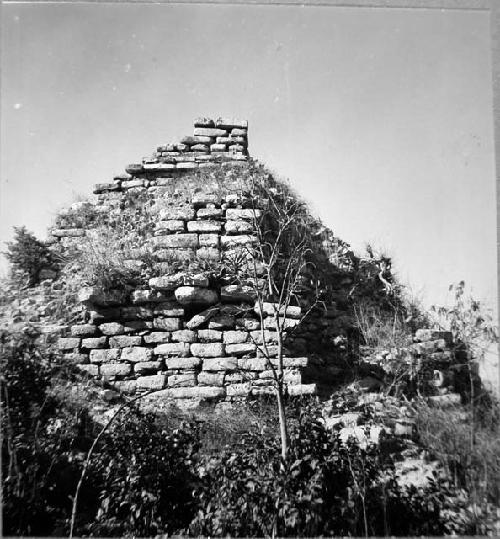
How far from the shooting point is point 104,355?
16.1ft

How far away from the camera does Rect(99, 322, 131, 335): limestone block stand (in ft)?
16.4

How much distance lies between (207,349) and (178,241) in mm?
1407

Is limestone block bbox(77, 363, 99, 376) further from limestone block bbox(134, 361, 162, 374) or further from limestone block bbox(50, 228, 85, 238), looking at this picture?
limestone block bbox(50, 228, 85, 238)

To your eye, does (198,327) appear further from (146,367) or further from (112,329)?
(112,329)

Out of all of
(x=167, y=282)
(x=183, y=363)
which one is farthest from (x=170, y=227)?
(x=183, y=363)

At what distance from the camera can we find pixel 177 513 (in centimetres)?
327

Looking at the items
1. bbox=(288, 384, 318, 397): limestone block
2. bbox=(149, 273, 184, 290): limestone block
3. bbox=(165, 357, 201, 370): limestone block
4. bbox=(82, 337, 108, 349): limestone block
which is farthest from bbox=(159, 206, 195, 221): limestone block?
bbox=(288, 384, 318, 397): limestone block

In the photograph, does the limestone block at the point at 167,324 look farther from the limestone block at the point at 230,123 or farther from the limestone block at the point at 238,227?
the limestone block at the point at 230,123

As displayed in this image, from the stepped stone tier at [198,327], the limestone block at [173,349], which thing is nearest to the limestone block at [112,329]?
the stepped stone tier at [198,327]

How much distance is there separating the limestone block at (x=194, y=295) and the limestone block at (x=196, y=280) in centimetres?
5

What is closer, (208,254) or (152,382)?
(152,382)

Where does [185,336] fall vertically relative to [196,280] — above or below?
below

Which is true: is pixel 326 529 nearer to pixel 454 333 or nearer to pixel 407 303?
pixel 454 333

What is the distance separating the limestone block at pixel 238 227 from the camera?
5371 mm
